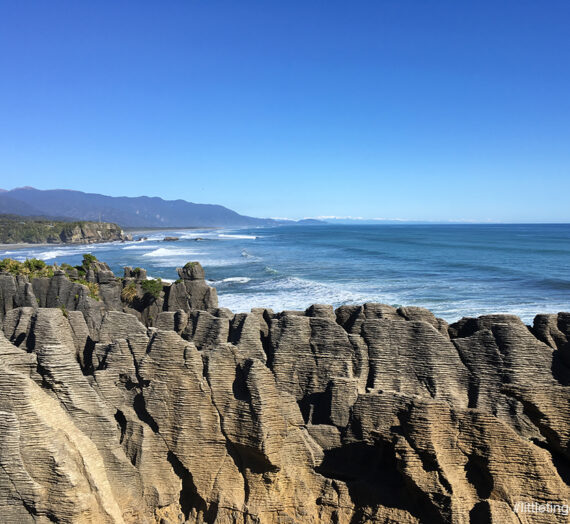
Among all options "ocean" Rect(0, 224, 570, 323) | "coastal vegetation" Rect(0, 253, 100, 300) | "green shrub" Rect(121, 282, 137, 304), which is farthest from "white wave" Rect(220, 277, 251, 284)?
"green shrub" Rect(121, 282, 137, 304)

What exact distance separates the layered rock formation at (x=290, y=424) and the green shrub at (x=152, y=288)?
1170 centimetres

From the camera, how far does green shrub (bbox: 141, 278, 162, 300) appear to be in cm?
2145

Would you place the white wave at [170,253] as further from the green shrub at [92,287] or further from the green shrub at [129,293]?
the green shrub at [92,287]

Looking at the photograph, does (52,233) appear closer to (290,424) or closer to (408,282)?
(408,282)

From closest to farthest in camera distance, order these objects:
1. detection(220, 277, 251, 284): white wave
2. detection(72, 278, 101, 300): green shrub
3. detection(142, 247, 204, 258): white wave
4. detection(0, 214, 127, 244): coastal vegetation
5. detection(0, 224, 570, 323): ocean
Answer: detection(72, 278, 101, 300): green shrub → detection(0, 224, 570, 323): ocean → detection(220, 277, 251, 284): white wave → detection(142, 247, 204, 258): white wave → detection(0, 214, 127, 244): coastal vegetation

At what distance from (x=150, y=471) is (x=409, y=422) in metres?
4.81

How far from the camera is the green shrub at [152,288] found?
21453 mm

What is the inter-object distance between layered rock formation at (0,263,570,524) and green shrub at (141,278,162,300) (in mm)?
11702

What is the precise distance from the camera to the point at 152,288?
21.8m

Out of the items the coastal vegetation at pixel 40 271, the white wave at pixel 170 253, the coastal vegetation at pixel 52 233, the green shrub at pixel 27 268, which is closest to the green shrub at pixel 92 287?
the coastal vegetation at pixel 40 271

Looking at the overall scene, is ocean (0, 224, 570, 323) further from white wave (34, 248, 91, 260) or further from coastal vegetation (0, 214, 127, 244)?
coastal vegetation (0, 214, 127, 244)

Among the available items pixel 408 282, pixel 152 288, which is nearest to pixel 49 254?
pixel 408 282

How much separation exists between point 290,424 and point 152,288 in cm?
1543

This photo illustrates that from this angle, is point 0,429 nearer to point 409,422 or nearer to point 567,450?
point 409,422
